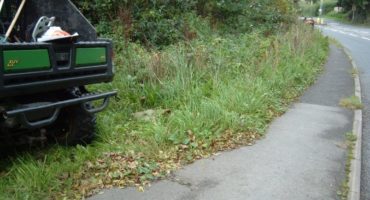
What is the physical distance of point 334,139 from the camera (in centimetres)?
615

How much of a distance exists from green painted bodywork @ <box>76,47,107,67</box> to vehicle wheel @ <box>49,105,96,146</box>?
0.60m

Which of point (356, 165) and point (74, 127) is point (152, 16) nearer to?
point (74, 127)

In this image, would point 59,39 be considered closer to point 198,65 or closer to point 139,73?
point 139,73

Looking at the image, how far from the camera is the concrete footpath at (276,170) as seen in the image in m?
Answer: 4.15

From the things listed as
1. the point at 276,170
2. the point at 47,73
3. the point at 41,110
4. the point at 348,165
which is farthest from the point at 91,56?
the point at 348,165

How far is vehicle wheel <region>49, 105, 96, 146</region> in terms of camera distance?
4.91 meters

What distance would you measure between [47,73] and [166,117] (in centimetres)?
232

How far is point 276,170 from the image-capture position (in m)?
4.83

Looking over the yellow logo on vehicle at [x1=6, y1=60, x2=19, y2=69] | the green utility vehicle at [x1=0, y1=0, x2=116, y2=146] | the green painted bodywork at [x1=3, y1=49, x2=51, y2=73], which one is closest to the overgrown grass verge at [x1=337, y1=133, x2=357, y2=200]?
the green utility vehicle at [x1=0, y1=0, x2=116, y2=146]

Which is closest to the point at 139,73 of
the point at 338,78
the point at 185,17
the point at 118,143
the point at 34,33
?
the point at 118,143

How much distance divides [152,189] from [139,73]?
3.64 m

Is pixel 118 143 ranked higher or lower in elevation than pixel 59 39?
lower

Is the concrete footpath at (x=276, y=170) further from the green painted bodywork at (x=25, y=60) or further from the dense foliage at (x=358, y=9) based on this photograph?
the dense foliage at (x=358, y=9)

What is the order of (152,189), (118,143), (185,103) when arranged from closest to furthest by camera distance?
(152,189) < (118,143) < (185,103)
